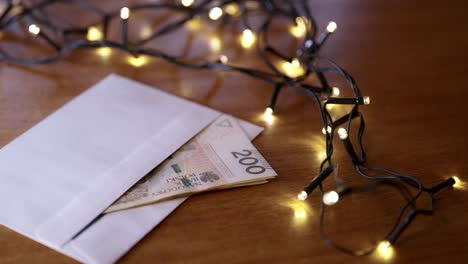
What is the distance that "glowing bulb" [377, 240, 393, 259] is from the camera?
59 cm

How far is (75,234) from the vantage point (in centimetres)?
59

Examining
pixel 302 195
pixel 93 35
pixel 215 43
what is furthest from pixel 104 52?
pixel 302 195

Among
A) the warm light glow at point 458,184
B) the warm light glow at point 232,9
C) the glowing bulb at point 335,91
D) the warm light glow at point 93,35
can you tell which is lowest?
the warm light glow at point 458,184

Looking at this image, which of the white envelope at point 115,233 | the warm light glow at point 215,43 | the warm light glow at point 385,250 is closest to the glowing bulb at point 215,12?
the warm light glow at point 215,43

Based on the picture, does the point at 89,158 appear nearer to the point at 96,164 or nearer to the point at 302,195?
the point at 96,164

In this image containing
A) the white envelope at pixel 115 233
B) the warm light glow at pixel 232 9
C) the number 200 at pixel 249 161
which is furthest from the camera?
the warm light glow at pixel 232 9

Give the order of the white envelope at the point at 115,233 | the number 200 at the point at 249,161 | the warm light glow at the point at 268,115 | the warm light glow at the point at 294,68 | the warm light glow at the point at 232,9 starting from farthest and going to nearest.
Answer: the warm light glow at the point at 232,9
the warm light glow at the point at 294,68
the warm light glow at the point at 268,115
the number 200 at the point at 249,161
the white envelope at the point at 115,233

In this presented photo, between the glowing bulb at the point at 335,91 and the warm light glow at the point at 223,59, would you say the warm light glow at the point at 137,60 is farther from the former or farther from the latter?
the glowing bulb at the point at 335,91

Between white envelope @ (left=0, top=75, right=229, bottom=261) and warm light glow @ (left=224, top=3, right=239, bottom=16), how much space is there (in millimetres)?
280

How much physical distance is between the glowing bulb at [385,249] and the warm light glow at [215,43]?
0.47 metres

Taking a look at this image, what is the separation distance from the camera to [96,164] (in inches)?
26.7

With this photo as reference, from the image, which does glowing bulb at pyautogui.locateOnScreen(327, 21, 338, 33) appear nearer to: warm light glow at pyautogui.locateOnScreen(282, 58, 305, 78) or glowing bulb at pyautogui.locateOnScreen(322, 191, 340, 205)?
warm light glow at pyautogui.locateOnScreen(282, 58, 305, 78)

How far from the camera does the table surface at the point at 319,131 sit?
0.60 meters

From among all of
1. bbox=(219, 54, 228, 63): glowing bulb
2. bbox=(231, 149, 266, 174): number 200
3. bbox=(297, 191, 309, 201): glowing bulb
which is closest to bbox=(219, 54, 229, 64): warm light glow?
bbox=(219, 54, 228, 63): glowing bulb
